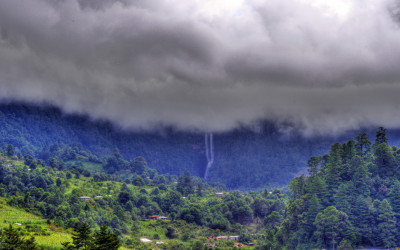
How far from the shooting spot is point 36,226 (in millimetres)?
56750

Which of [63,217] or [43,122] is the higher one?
[43,122]

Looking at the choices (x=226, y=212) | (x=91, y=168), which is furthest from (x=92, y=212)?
(x=91, y=168)

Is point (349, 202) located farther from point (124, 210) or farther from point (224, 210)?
point (124, 210)

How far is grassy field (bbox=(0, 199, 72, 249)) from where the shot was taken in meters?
50.2

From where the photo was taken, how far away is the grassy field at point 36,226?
165ft

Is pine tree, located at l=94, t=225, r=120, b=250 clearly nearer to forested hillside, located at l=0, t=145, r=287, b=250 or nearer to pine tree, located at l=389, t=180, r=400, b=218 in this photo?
forested hillside, located at l=0, t=145, r=287, b=250

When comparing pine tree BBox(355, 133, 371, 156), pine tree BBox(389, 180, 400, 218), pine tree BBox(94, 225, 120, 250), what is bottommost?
pine tree BBox(94, 225, 120, 250)

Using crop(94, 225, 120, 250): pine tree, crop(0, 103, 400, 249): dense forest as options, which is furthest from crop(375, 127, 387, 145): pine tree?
crop(94, 225, 120, 250): pine tree

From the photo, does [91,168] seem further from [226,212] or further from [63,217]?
[63,217]

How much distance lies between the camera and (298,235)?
6450cm

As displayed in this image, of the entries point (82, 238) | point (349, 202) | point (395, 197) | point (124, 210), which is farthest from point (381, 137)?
point (124, 210)

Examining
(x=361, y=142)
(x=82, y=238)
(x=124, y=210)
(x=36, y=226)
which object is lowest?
(x=82, y=238)

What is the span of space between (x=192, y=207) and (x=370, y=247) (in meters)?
46.2

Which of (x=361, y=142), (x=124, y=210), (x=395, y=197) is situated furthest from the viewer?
(x=124, y=210)
